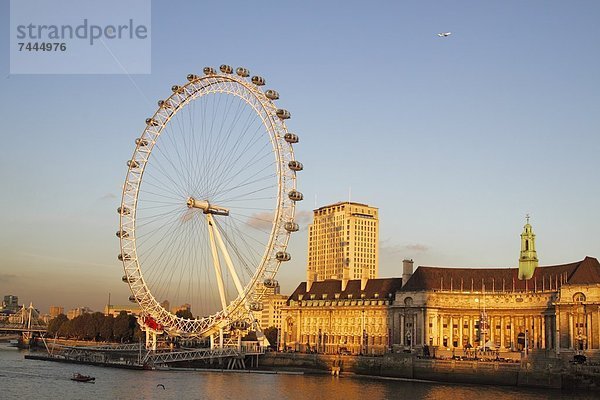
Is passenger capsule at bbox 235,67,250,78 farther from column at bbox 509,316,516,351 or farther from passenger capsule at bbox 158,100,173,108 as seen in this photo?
column at bbox 509,316,516,351

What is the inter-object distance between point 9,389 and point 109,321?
94.9 meters

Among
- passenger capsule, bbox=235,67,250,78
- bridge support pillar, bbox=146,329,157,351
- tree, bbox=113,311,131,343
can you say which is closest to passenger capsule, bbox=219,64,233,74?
passenger capsule, bbox=235,67,250,78

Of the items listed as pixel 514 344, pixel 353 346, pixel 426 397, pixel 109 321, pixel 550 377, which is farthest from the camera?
pixel 109 321

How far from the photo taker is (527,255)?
12862cm

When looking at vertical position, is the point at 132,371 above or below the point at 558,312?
below

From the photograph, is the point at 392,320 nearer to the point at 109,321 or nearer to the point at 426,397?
the point at 426,397

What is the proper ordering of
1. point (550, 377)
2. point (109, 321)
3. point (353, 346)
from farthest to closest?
point (109, 321) → point (353, 346) → point (550, 377)

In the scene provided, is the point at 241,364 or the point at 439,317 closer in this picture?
the point at 241,364

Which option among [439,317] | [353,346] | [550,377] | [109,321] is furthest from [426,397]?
[109,321]

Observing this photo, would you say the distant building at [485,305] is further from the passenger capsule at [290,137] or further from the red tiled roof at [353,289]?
the passenger capsule at [290,137]

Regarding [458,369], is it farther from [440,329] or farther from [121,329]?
[121,329]

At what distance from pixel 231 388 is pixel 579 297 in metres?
53.0

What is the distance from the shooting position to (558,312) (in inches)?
4402

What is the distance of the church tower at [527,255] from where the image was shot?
417 ft
